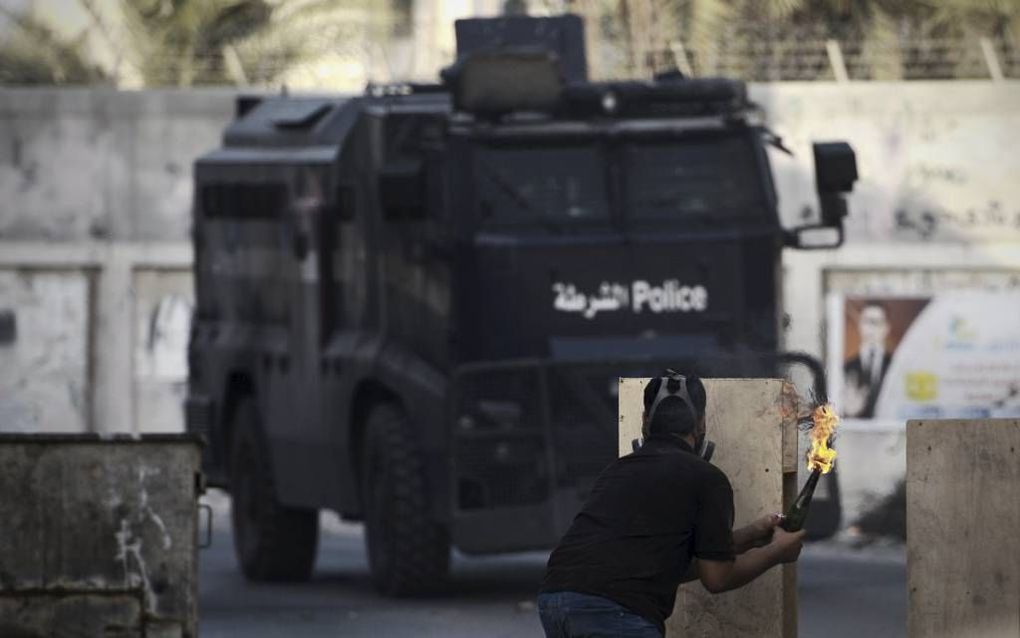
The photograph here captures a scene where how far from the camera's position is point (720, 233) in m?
16.0

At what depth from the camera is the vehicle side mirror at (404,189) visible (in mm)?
15836

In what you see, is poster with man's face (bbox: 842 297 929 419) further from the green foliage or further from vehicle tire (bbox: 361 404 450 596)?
the green foliage

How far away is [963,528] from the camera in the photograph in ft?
24.3

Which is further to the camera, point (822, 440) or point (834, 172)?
point (834, 172)

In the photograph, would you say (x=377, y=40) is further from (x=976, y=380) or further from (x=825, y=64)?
(x=976, y=380)

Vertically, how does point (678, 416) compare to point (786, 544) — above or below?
above

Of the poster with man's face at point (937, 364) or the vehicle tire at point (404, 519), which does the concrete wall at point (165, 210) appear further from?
the vehicle tire at point (404, 519)

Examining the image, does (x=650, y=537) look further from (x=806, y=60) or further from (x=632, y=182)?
(x=806, y=60)

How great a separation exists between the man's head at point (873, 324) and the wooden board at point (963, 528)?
16598mm

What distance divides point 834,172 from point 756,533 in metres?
8.57

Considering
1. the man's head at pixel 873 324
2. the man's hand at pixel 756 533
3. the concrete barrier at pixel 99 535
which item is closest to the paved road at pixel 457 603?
the concrete barrier at pixel 99 535

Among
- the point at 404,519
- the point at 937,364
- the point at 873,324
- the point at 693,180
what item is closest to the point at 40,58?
the point at 873,324

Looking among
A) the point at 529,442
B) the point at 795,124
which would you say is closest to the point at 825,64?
the point at 795,124

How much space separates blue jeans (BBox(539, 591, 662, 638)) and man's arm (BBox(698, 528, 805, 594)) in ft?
0.70
